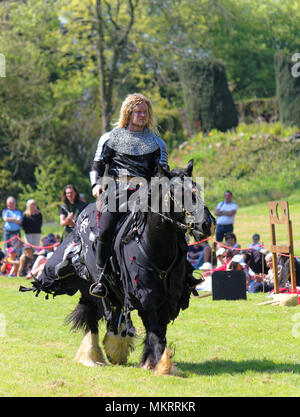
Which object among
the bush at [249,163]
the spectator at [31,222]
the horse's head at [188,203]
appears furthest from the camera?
the bush at [249,163]

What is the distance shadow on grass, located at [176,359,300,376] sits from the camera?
7.18 metres

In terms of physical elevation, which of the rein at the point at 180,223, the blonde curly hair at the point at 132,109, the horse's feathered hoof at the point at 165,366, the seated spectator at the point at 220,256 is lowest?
the horse's feathered hoof at the point at 165,366

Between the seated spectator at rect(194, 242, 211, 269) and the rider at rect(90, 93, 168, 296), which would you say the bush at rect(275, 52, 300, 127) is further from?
the rider at rect(90, 93, 168, 296)

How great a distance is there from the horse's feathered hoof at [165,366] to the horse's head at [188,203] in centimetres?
130

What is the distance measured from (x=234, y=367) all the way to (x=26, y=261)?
10.0 metres

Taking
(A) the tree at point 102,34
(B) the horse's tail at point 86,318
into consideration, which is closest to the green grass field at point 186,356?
(B) the horse's tail at point 86,318

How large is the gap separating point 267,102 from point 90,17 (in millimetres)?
14464

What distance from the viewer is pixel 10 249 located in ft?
57.8

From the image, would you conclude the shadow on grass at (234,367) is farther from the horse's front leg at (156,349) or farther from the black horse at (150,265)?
the black horse at (150,265)

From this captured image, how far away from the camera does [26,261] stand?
1667 cm

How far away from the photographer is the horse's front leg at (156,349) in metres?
6.79

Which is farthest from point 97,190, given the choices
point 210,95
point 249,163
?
point 210,95

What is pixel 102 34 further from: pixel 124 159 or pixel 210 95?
pixel 124 159
